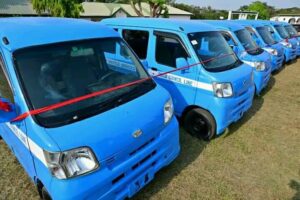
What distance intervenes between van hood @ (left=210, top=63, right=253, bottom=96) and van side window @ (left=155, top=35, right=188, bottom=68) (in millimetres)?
697

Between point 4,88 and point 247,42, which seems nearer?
point 4,88

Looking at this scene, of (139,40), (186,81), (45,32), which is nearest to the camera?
(45,32)

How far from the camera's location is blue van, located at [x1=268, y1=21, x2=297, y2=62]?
9.89 metres

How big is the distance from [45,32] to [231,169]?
121 inches

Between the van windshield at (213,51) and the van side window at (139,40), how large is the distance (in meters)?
0.90

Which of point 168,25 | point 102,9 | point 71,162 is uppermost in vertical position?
point 168,25

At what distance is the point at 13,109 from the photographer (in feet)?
7.43

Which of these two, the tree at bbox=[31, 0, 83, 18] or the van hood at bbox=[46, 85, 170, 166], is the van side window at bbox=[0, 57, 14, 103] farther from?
the tree at bbox=[31, 0, 83, 18]

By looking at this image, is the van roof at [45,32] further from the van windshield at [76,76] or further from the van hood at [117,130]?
the van hood at [117,130]

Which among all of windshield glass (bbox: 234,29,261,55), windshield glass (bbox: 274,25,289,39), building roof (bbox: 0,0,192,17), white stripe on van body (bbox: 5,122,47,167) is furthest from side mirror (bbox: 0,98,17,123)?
building roof (bbox: 0,0,192,17)

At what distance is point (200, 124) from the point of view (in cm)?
414

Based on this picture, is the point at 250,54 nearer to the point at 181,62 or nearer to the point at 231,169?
the point at 181,62

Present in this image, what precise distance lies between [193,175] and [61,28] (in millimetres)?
2553

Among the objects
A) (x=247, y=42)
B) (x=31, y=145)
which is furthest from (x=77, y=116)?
(x=247, y=42)
